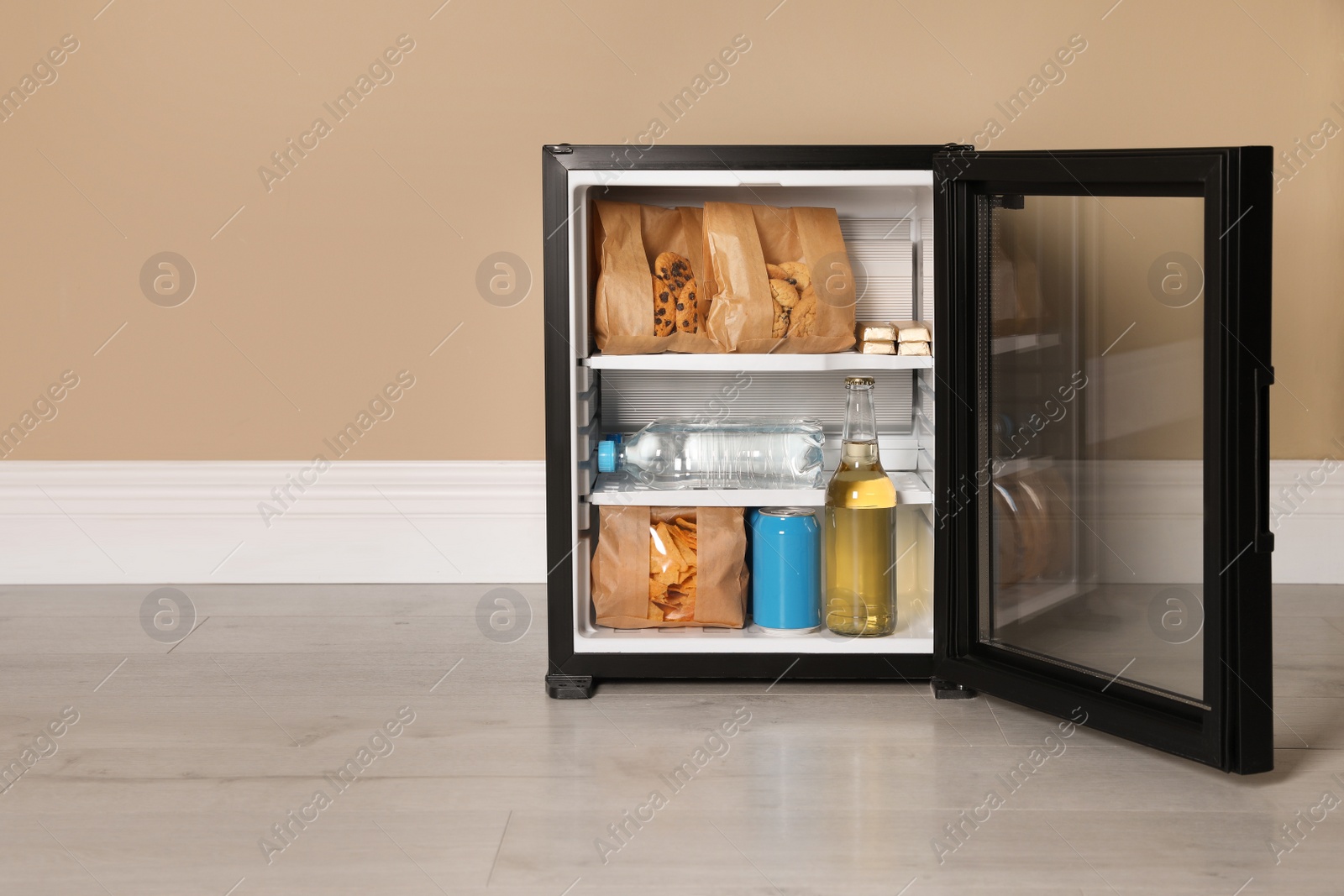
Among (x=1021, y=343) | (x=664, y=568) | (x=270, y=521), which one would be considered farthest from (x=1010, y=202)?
(x=270, y=521)

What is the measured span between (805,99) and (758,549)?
3.32ft

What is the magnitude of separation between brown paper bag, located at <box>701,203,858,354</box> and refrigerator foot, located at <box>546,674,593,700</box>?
1.86ft

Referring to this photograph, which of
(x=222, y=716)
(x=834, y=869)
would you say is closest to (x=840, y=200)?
(x=834, y=869)

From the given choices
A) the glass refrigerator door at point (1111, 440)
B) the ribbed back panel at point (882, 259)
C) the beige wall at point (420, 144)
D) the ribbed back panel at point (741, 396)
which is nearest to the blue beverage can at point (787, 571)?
the glass refrigerator door at point (1111, 440)

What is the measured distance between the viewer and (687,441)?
1.89 meters

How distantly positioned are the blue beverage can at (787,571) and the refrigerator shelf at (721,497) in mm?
37

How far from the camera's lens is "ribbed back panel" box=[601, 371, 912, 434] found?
6.84ft

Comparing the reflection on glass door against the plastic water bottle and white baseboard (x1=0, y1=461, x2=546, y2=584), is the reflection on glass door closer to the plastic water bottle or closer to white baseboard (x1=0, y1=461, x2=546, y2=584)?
the plastic water bottle

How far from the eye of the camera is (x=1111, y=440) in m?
1.58

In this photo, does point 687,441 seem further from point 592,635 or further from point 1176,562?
point 1176,562

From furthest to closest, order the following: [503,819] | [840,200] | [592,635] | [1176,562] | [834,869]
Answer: [840,200], [592,635], [1176,562], [503,819], [834,869]

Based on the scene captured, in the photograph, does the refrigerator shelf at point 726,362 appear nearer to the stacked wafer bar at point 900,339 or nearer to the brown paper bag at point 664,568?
the stacked wafer bar at point 900,339

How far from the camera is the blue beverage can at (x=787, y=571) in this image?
1792 millimetres

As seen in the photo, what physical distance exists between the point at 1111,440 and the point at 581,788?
0.87 m
